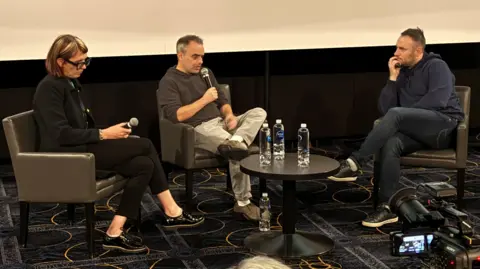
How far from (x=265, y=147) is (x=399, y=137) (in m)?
0.95

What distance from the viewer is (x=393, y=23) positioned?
695 centimetres

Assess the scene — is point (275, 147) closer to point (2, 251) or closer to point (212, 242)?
point (212, 242)

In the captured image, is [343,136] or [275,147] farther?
[343,136]

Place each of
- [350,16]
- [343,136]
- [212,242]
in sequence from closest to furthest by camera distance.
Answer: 1. [212,242]
2. [350,16]
3. [343,136]

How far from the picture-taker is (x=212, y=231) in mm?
5055

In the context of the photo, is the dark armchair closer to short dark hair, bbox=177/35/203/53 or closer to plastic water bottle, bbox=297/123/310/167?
plastic water bottle, bbox=297/123/310/167

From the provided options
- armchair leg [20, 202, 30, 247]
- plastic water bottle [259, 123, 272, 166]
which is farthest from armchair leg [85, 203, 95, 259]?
plastic water bottle [259, 123, 272, 166]

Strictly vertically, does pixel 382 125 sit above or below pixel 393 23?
below

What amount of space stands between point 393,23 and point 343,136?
1.18m

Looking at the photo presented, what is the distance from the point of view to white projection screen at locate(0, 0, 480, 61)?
6052 mm

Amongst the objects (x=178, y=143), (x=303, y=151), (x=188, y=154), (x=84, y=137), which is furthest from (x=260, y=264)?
(x=178, y=143)

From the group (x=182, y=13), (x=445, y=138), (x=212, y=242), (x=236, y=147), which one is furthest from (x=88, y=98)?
(x=445, y=138)

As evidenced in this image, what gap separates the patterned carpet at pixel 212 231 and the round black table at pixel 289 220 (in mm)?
79

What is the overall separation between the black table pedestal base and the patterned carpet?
0.19 feet
